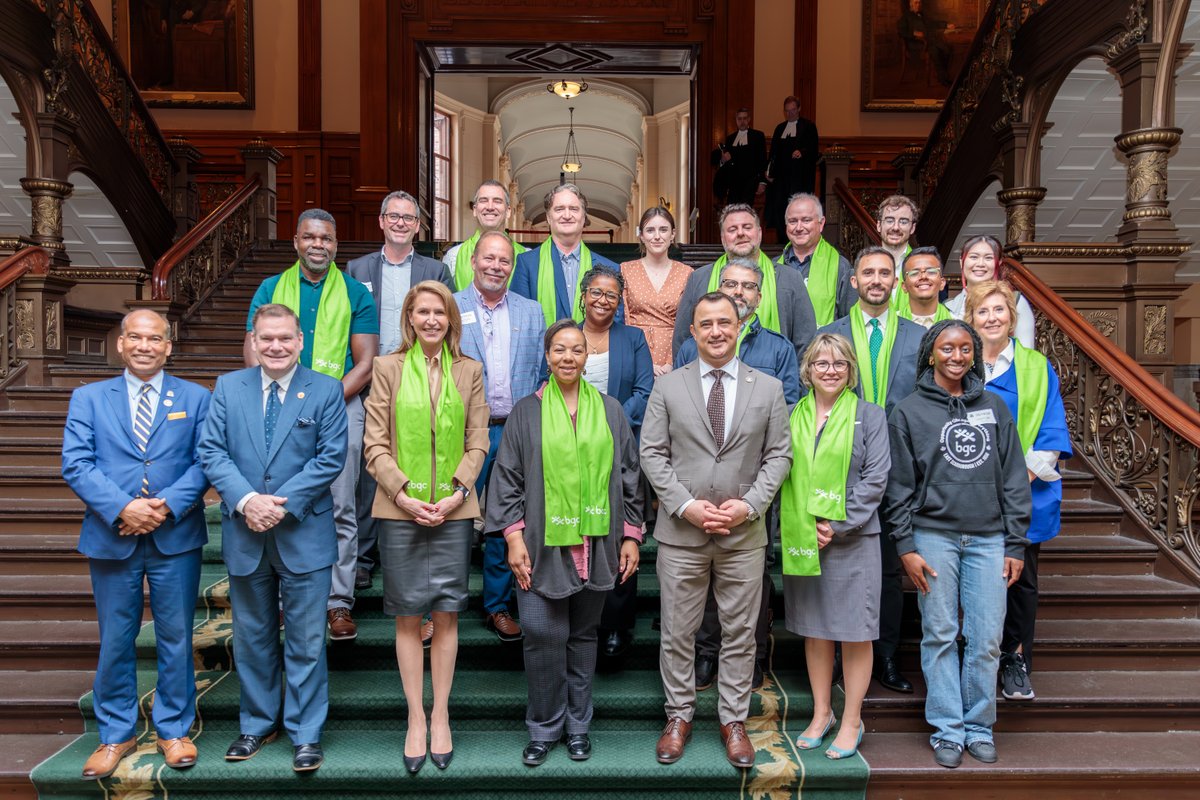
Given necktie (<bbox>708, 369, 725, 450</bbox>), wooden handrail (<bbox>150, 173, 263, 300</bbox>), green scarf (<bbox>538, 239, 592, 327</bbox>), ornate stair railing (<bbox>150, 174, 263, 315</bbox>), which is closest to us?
necktie (<bbox>708, 369, 725, 450</bbox>)

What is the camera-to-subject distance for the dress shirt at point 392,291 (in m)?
3.97

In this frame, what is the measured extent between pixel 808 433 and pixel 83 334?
623 cm

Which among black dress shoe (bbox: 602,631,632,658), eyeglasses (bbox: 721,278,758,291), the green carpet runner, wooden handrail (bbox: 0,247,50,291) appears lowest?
the green carpet runner

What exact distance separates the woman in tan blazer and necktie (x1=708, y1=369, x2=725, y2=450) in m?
0.84

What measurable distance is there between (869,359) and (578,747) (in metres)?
1.91

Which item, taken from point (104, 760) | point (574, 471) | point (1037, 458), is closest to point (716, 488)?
point (574, 471)

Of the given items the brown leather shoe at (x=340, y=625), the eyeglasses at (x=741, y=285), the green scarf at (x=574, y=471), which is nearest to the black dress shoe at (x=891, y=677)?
the green scarf at (x=574, y=471)

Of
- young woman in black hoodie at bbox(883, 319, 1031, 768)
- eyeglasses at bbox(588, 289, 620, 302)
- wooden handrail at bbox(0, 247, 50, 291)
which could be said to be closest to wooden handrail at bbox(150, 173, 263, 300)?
wooden handrail at bbox(0, 247, 50, 291)

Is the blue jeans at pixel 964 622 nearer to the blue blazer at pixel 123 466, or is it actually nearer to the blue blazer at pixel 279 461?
the blue blazer at pixel 279 461

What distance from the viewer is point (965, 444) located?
3221mm

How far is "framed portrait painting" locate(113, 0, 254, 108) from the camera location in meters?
10.6

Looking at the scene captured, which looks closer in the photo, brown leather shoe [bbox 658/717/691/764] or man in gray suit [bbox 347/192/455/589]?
brown leather shoe [bbox 658/717/691/764]

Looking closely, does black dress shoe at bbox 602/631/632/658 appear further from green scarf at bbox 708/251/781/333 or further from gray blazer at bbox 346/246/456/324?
gray blazer at bbox 346/246/456/324

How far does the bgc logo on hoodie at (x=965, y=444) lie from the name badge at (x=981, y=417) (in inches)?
0.6
